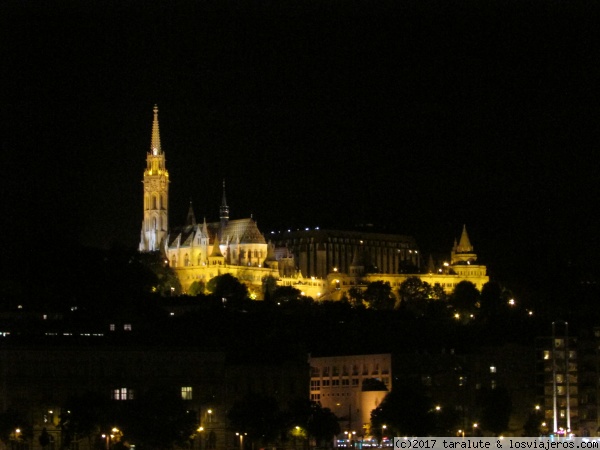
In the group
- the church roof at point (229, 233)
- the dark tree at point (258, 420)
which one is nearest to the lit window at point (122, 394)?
the dark tree at point (258, 420)

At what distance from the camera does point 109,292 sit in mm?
145000

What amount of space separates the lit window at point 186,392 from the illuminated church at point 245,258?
6611 centimetres

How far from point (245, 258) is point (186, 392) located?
7611 cm

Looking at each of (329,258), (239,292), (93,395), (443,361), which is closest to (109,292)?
(239,292)

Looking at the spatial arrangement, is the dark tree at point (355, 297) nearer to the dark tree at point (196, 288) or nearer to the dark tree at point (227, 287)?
the dark tree at point (227, 287)

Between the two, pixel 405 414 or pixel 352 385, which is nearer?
pixel 405 414

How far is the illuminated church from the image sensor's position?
182 m

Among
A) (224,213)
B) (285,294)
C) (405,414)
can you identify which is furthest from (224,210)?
(405,414)

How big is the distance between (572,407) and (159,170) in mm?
77815

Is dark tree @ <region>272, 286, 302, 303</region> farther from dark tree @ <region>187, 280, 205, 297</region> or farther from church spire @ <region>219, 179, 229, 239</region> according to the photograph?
church spire @ <region>219, 179, 229, 239</region>

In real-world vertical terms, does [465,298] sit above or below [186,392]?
above

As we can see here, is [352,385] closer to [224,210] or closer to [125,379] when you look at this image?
[125,379]

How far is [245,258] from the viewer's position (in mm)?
185750

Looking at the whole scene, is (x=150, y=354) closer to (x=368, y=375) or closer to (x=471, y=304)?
(x=368, y=375)
